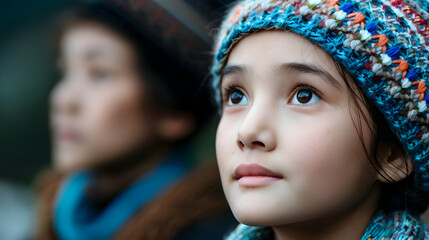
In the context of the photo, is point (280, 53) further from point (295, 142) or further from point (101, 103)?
point (101, 103)

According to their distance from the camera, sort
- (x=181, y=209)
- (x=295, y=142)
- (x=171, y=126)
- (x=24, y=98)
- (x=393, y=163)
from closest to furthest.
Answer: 1. (x=295, y=142)
2. (x=393, y=163)
3. (x=181, y=209)
4. (x=171, y=126)
5. (x=24, y=98)

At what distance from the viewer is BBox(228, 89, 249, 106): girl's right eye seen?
1.19 meters

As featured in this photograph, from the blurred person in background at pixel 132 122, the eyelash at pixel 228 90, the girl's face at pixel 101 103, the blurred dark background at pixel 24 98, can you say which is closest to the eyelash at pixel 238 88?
the eyelash at pixel 228 90

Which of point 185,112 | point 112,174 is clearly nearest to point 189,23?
point 185,112

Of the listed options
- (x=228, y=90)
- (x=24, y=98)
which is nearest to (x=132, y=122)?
(x=228, y=90)

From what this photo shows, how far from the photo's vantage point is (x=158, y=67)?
200cm

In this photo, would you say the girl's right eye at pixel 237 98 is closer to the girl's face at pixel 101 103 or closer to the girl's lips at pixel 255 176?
the girl's lips at pixel 255 176

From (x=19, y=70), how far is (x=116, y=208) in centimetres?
250

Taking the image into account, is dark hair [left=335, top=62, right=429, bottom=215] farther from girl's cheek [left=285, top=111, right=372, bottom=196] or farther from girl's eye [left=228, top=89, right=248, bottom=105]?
girl's eye [left=228, top=89, right=248, bottom=105]

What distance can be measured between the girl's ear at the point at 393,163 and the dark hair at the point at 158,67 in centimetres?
88

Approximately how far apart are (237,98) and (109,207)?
1.03m

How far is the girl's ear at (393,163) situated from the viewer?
112 centimetres

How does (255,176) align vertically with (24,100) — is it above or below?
below

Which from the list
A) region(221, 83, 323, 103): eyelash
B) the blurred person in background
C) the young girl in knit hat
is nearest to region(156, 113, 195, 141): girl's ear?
the blurred person in background
